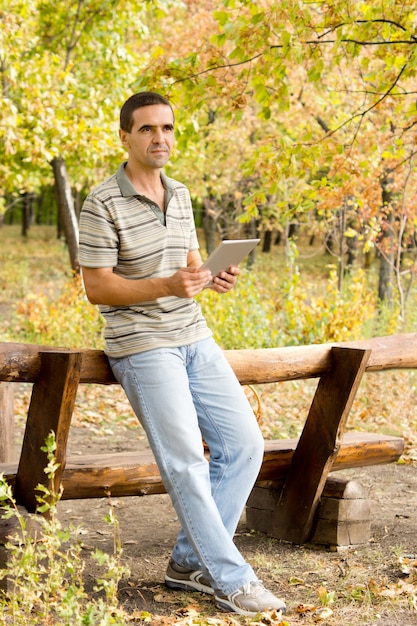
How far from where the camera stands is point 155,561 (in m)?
4.56

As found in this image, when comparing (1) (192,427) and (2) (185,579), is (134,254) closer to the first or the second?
(1) (192,427)

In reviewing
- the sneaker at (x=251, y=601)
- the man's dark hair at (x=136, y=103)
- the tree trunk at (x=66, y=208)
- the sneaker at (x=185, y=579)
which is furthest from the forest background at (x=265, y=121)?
the sneaker at (x=251, y=601)

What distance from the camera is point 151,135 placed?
373 cm

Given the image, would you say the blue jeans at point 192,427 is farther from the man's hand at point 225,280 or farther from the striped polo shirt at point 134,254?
the man's hand at point 225,280

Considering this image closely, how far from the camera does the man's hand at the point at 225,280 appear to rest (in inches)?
146

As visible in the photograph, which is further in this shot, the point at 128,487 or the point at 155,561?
the point at 155,561

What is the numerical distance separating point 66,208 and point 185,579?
36.5ft

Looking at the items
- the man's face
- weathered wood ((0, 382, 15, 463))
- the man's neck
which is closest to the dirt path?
weathered wood ((0, 382, 15, 463))

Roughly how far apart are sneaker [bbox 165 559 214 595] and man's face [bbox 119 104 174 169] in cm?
180

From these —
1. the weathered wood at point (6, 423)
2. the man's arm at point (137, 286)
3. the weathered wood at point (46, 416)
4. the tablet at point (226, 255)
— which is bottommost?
the weathered wood at point (6, 423)

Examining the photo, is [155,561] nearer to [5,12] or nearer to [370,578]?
[370,578]

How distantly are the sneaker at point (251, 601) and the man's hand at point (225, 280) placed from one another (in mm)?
1232

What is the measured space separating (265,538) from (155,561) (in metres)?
0.70

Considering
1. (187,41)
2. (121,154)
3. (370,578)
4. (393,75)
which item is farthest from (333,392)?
(187,41)
